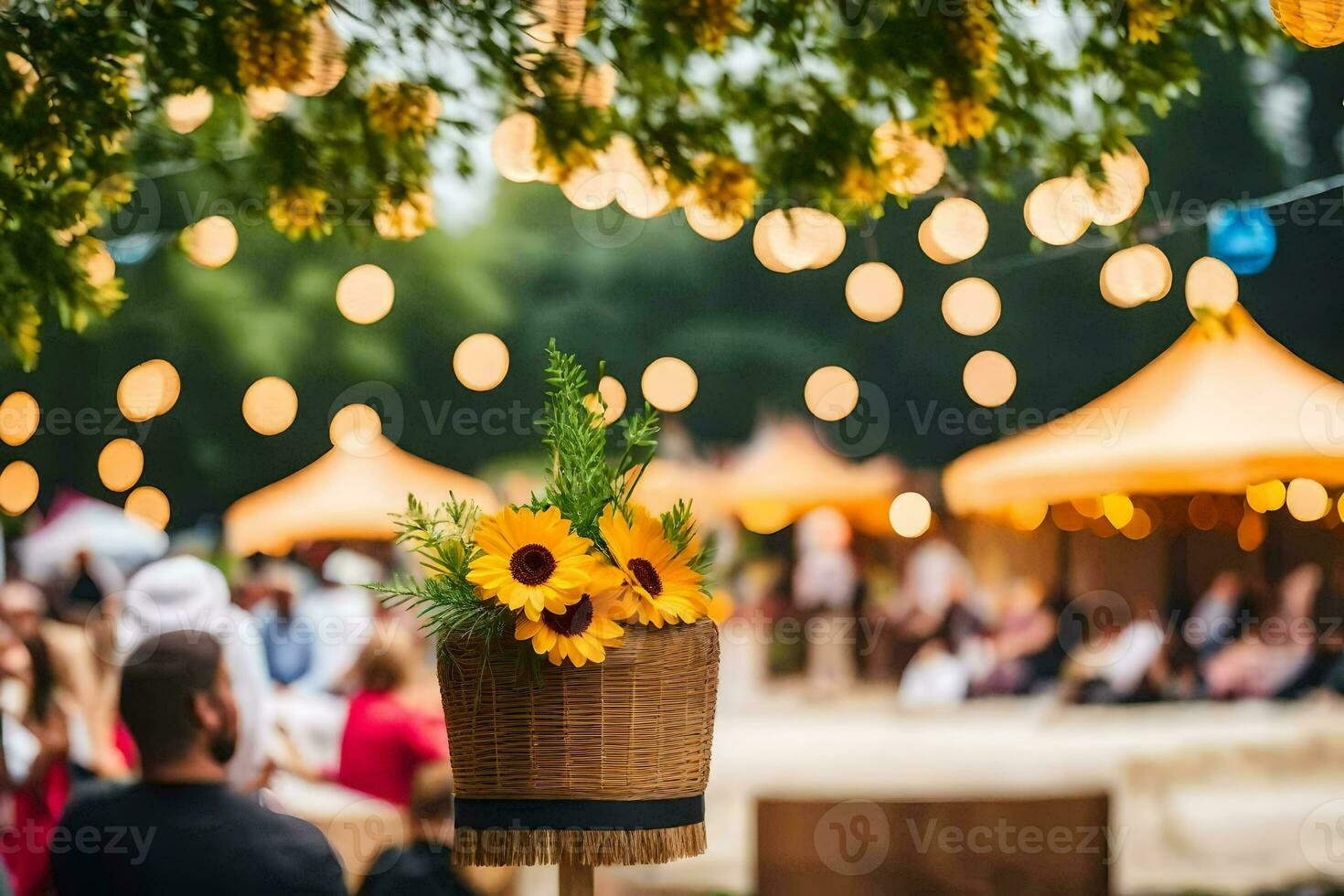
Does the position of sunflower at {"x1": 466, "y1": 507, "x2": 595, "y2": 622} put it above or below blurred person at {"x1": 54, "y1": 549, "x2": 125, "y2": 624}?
above

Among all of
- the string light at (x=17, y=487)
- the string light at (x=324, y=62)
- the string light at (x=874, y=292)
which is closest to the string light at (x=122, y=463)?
the string light at (x=17, y=487)

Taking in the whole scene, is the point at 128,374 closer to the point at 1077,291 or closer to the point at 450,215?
the point at 450,215

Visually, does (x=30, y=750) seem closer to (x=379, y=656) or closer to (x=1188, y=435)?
(x=379, y=656)

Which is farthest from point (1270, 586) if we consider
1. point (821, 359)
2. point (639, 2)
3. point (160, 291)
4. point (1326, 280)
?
point (160, 291)

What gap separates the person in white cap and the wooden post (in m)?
1.78

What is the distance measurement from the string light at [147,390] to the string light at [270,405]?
154 mm

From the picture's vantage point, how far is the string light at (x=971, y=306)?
10.4 ft

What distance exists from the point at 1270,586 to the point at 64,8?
8.99 ft

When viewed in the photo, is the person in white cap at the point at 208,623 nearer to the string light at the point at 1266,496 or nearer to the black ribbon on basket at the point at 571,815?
the black ribbon on basket at the point at 571,815

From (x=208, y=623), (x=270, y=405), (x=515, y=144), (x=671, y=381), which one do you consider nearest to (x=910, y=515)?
(x=671, y=381)

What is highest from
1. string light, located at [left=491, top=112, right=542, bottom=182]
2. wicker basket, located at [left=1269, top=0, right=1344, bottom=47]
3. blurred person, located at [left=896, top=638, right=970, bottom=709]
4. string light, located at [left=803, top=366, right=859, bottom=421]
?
wicker basket, located at [left=1269, top=0, right=1344, bottom=47]

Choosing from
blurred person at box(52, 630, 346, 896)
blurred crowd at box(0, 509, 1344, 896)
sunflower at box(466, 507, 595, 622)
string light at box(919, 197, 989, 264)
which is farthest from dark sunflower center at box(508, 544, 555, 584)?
string light at box(919, 197, 989, 264)

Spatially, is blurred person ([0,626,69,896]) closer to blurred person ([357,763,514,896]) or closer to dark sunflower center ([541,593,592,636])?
blurred person ([357,763,514,896])

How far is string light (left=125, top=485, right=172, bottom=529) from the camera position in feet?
9.91
